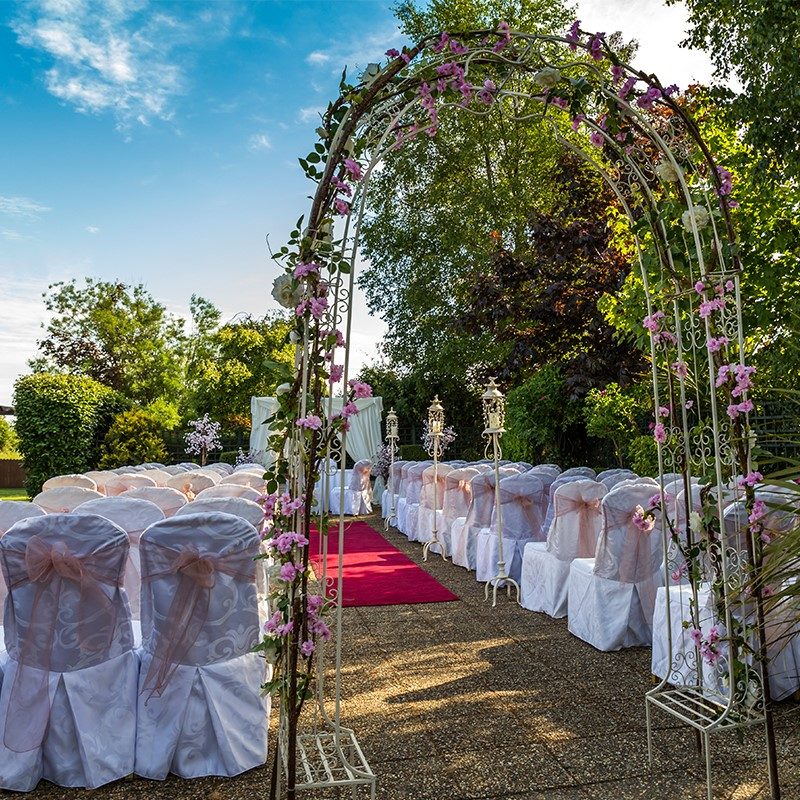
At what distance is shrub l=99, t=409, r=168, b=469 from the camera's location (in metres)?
15.2

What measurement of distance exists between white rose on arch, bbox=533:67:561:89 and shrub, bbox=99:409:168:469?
1387cm

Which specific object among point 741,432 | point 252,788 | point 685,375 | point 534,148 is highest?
point 534,148

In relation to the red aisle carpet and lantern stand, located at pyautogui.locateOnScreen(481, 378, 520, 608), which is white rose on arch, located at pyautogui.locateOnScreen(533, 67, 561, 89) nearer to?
the red aisle carpet

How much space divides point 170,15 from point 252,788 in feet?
24.3

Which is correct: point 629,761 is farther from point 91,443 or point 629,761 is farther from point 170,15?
point 91,443

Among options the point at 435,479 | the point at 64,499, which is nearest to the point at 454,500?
the point at 435,479

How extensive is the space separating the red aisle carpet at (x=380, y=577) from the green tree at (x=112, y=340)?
21142 millimetres

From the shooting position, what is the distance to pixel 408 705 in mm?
3805

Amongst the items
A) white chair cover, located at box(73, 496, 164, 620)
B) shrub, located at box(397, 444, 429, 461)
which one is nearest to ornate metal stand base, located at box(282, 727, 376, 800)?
white chair cover, located at box(73, 496, 164, 620)

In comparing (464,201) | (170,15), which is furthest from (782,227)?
(464,201)

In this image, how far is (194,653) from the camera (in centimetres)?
308

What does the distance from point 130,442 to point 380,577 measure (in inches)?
372

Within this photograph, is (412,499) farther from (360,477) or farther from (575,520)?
(575,520)

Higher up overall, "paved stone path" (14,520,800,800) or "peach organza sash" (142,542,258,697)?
"peach organza sash" (142,542,258,697)
